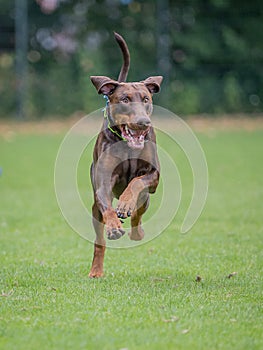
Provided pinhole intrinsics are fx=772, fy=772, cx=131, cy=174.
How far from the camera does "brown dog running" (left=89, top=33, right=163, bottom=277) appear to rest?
6.20 metres

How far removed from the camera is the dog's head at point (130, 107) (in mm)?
6203

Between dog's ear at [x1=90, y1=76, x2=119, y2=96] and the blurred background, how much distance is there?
54.4ft

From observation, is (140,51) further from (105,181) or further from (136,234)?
(105,181)

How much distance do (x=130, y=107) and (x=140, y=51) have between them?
17316 mm

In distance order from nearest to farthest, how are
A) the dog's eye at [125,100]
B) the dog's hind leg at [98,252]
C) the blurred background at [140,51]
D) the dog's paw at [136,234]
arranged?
→ the dog's eye at [125,100] → the dog's hind leg at [98,252] → the dog's paw at [136,234] → the blurred background at [140,51]

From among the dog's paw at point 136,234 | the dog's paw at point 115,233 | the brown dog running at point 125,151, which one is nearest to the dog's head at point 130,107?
the brown dog running at point 125,151

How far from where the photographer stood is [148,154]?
643 centimetres

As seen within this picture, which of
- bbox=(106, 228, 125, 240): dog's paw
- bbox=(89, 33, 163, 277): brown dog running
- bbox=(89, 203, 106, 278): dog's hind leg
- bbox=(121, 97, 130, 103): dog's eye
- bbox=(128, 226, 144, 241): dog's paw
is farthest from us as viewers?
bbox=(128, 226, 144, 241): dog's paw

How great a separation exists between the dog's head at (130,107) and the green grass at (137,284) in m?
1.25

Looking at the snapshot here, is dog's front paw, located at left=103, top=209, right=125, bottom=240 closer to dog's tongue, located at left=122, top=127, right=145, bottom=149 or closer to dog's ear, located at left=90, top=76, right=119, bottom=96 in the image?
dog's tongue, located at left=122, top=127, right=145, bottom=149

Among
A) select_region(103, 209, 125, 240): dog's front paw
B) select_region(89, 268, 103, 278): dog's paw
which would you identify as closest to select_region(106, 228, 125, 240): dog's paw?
select_region(103, 209, 125, 240): dog's front paw

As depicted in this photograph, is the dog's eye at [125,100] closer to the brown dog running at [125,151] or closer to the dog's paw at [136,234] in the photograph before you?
the brown dog running at [125,151]

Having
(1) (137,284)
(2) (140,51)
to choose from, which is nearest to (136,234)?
(1) (137,284)

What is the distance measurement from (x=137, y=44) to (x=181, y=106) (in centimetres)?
231
